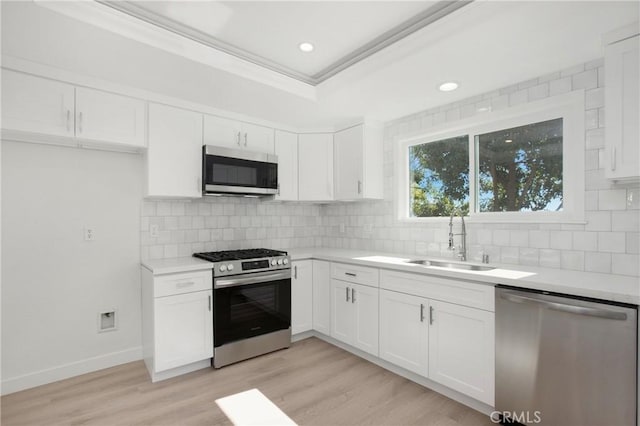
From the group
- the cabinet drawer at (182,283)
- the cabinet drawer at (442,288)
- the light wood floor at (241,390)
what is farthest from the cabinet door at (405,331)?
the cabinet drawer at (182,283)

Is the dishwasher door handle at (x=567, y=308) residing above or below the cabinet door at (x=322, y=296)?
above

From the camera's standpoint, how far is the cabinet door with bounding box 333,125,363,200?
11.4 ft

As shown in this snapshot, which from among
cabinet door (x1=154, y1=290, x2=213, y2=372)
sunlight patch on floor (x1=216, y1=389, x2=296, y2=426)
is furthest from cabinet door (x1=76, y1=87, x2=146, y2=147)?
sunlight patch on floor (x1=216, y1=389, x2=296, y2=426)

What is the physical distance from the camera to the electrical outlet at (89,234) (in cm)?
273

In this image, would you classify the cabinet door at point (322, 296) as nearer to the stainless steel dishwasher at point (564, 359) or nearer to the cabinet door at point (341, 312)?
the cabinet door at point (341, 312)

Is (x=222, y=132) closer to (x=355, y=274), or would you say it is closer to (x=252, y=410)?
(x=355, y=274)

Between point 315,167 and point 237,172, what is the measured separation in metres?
0.98

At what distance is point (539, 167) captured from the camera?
253 centimetres

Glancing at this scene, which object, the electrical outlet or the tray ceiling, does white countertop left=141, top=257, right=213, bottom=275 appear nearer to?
the electrical outlet

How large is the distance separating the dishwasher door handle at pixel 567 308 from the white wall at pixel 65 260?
3009 mm

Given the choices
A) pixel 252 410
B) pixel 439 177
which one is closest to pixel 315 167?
pixel 439 177

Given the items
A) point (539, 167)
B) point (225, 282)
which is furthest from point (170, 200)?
point (539, 167)

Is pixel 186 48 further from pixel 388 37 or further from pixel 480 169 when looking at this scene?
pixel 480 169

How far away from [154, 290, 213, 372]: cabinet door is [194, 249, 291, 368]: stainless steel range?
74 mm
